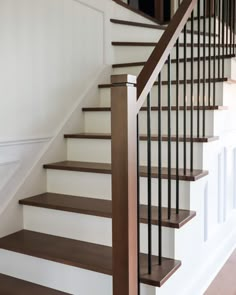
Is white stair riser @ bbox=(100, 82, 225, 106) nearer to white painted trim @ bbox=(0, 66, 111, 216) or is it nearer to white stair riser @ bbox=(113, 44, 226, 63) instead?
white painted trim @ bbox=(0, 66, 111, 216)

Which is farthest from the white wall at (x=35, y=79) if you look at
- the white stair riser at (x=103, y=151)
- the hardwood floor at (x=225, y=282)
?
the hardwood floor at (x=225, y=282)

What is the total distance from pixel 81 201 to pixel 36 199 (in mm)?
312

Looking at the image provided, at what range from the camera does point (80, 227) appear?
2152 mm

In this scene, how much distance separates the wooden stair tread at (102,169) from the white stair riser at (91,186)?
0.10 feet

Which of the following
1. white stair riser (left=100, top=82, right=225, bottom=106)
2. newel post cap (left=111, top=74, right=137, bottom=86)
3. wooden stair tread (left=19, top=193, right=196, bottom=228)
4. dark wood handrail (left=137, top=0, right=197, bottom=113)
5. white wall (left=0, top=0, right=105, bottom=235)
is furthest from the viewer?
white stair riser (left=100, top=82, right=225, bottom=106)

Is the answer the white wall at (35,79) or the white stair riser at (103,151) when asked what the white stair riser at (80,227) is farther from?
the white stair riser at (103,151)

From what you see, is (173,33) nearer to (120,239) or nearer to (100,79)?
(120,239)

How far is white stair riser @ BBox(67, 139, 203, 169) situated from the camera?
2250 millimetres

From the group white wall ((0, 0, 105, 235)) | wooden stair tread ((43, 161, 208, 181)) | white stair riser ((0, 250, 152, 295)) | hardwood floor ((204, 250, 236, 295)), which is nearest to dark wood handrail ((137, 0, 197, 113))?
wooden stair tread ((43, 161, 208, 181))

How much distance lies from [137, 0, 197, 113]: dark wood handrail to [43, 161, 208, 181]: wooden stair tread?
657mm

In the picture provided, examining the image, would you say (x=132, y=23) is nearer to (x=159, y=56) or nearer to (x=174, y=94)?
(x=174, y=94)

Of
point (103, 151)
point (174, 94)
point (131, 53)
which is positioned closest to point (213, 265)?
point (103, 151)

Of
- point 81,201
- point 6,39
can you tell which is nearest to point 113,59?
point 6,39

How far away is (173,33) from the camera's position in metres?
1.81
